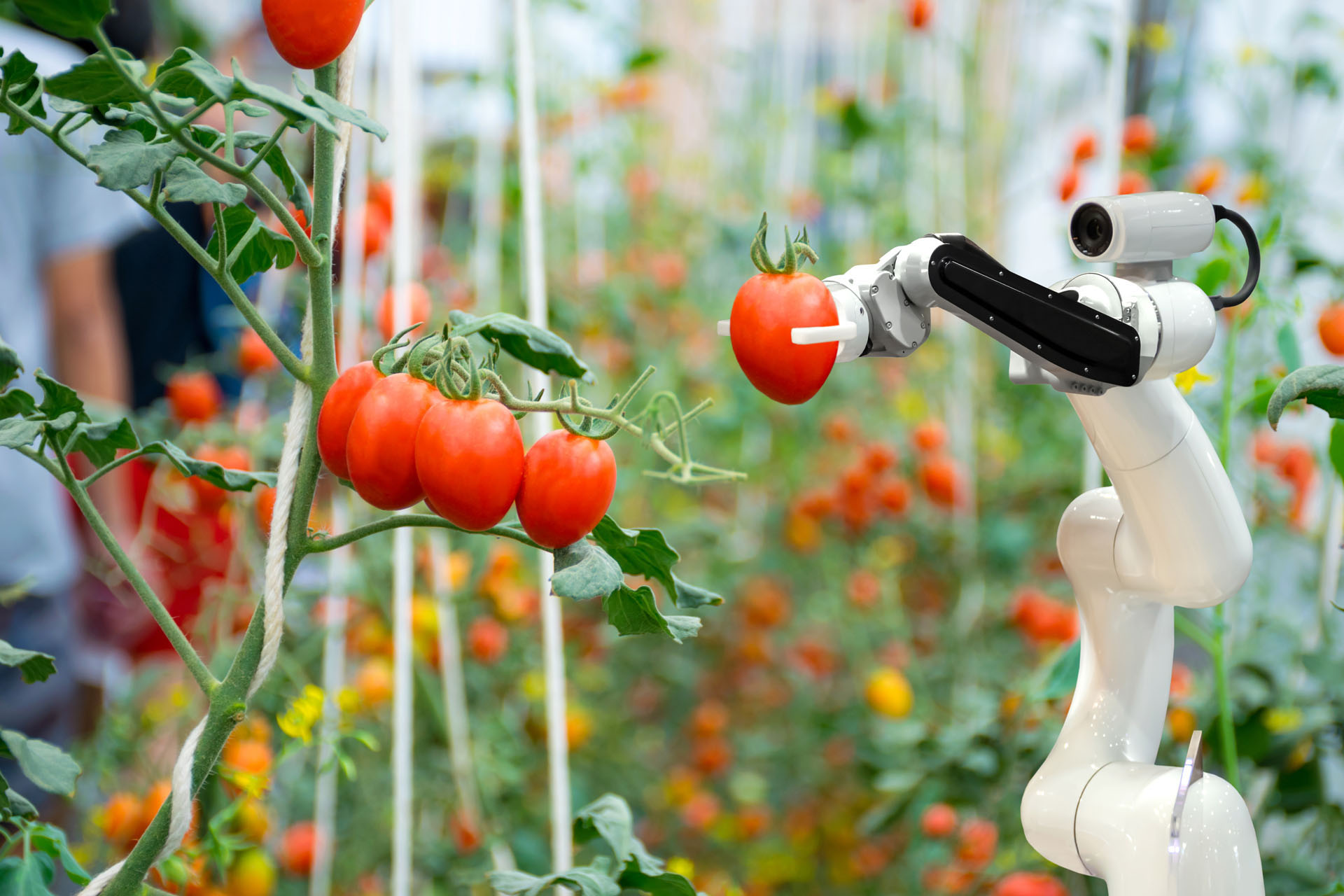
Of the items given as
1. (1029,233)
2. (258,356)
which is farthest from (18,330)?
(1029,233)

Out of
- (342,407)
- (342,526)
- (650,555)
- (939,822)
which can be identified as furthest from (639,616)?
(939,822)

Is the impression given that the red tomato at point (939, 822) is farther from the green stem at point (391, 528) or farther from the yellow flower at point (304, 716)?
the green stem at point (391, 528)

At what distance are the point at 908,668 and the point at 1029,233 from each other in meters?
1.16

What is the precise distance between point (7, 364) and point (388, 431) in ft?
0.64

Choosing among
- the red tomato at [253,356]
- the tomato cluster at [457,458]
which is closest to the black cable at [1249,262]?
the tomato cluster at [457,458]

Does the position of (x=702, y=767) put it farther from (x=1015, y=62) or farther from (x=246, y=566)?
(x=1015, y=62)

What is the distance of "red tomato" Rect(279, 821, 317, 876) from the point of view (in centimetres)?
90

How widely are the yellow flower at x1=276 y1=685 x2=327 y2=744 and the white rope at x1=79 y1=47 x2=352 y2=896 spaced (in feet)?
0.59

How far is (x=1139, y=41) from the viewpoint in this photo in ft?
4.85

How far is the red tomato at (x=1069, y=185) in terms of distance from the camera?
3.02 ft

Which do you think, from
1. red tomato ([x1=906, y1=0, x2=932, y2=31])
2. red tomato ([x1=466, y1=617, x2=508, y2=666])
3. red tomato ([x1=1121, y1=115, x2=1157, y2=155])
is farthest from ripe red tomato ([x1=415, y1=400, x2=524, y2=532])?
red tomato ([x1=906, y1=0, x2=932, y2=31])

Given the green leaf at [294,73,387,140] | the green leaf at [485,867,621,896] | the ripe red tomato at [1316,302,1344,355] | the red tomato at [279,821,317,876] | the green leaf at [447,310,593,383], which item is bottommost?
the red tomato at [279,821,317,876]

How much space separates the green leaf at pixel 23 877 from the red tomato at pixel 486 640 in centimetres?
69

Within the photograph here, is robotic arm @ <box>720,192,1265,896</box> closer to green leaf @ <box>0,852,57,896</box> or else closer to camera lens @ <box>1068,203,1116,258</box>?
camera lens @ <box>1068,203,1116,258</box>
